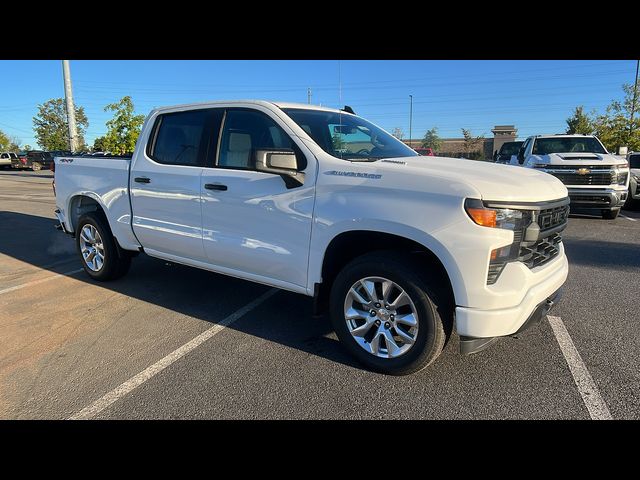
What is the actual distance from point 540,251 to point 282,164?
1.94m

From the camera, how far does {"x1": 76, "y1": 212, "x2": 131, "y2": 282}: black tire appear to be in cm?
520

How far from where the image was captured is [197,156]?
165 inches

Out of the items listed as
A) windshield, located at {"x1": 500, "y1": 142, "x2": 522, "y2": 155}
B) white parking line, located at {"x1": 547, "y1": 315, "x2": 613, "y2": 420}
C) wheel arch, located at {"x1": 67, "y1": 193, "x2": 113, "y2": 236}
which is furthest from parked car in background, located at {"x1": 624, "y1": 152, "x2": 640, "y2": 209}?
wheel arch, located at {"x1": 67, "y1": 193, "x2": 113, "y2": 236}

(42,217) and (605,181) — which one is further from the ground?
(605,181)

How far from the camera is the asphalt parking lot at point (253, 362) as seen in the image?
2.80 m

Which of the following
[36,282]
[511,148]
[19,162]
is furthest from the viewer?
[19,162]

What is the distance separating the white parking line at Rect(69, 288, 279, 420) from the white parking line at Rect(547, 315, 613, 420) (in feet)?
9.27

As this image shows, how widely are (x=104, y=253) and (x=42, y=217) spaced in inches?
288

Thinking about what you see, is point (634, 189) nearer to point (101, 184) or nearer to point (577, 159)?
point (577, 159)

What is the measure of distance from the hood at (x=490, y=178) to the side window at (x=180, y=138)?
1.90m

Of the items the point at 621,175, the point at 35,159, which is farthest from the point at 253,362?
the point at 35,159

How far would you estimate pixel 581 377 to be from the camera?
309 cm
